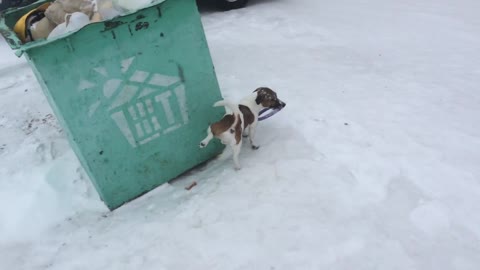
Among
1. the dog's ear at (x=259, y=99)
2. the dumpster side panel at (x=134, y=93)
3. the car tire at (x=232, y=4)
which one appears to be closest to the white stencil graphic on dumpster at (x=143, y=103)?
the dumpster side panel at (x=134, y=93)

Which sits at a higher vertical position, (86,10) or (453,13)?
(86,10)

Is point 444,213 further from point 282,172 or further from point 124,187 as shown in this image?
point 124,187

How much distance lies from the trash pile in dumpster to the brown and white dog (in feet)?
2.42

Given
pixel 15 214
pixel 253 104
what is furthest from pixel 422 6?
pixel 15 214

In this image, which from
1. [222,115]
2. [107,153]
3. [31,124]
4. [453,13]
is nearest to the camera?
[107,153]

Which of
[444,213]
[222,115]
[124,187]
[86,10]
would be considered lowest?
[444,213]

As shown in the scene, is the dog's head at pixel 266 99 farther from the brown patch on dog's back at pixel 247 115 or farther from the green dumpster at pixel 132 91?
the green dumpster at pixel 132 91

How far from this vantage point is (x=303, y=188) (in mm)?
2215

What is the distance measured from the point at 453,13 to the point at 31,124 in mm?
4708

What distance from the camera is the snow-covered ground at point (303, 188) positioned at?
1896 mm

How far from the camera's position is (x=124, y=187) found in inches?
90.0

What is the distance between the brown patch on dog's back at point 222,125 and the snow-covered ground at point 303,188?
1.10 ft

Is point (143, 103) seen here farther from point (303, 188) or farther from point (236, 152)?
point (303, 188)

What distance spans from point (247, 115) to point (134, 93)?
27.5 inches
